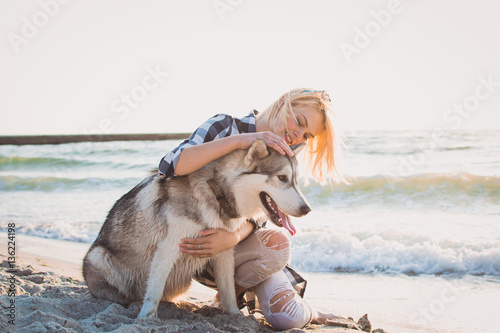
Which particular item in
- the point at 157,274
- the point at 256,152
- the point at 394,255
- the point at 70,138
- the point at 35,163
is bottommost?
the point at 35,163

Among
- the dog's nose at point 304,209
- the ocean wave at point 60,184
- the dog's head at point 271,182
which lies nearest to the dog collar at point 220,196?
the dog's head at point 271,182

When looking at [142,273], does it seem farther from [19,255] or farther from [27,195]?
[27,195]

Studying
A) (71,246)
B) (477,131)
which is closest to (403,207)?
(71,246)

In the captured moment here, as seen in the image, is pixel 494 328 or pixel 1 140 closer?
pixel 494 328

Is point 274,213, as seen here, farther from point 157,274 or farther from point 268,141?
point 157,274

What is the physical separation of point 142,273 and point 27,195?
29.3ft

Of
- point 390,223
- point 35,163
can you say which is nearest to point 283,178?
point 390,223

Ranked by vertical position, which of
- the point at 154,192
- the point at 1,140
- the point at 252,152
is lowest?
the point at 1,140

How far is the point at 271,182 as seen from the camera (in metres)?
2.78

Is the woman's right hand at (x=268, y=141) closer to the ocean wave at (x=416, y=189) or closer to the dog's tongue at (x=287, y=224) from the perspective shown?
the dog's tongue at (x=287, y=224)

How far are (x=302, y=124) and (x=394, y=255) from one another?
9.24 feet

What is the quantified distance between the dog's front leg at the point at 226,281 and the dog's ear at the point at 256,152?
2.49ft

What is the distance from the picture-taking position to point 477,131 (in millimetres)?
15828

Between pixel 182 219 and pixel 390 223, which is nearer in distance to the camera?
pixel 182 219
